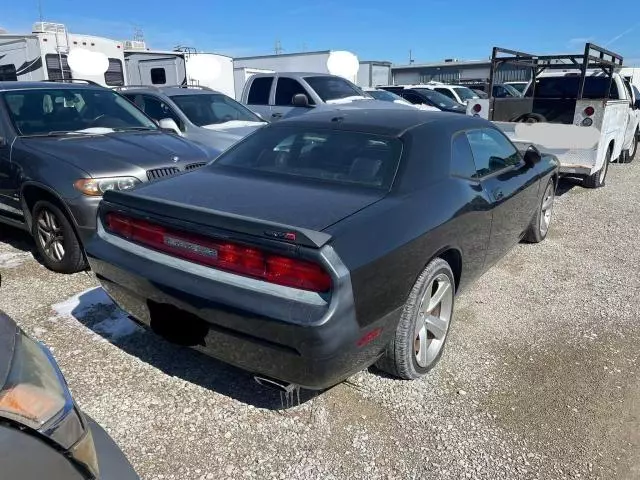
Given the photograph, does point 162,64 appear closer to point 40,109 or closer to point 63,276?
point 40,109

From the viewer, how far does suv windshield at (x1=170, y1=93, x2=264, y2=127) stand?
7.45m

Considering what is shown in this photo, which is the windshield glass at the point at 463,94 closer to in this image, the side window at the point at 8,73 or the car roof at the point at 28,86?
the side window at the point at 8,73

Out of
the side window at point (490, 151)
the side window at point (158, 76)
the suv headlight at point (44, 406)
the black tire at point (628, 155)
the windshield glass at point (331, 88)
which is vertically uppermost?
the side window at point (158, 76)

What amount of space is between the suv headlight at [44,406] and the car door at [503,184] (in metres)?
2.81

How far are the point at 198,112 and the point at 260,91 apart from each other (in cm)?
274

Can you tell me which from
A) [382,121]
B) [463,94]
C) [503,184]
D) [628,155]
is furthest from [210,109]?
[463,94]

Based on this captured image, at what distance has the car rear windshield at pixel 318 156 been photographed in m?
2.88

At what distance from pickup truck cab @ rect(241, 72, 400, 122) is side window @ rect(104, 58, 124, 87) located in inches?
217

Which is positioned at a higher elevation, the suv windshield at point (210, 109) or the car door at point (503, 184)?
the suv windshield at point (210, 109)

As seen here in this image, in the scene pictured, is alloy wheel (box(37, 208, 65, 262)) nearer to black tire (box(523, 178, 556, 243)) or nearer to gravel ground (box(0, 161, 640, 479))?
gravel ground (box(0, 161, 640, 479))

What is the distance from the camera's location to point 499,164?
3.87 metres

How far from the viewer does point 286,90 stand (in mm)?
9656

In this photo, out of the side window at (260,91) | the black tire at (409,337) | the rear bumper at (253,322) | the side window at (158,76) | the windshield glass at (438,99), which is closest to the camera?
the rear bumper at (253,322)

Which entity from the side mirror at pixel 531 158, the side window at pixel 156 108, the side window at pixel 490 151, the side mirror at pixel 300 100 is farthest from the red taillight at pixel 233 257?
the side mirror at pixel 300 100
